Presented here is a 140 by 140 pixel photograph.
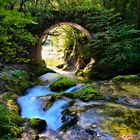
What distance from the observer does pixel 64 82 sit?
14.4m

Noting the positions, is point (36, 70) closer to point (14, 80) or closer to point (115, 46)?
point (14, 80)

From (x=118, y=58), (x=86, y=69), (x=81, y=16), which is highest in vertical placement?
(x=81, y=16)

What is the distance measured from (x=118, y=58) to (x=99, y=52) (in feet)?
11.1

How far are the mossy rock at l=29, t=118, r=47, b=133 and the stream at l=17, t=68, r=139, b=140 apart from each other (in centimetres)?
15

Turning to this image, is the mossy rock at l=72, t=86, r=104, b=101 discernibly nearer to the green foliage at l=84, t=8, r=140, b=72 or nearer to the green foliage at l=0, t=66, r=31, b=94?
the green foliage at l=0, t=66, r=31, b=94

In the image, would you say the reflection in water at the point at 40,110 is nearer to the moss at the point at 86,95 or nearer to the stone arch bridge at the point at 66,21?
the moss at the point at 86,95

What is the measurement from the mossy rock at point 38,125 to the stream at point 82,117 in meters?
0.15

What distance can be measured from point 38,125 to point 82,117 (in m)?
1.27

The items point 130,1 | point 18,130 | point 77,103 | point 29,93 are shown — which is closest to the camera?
point 18,130

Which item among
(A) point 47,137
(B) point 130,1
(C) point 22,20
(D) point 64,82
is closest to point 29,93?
(D) point 64,82

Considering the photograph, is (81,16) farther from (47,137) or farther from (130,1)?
(47,137)

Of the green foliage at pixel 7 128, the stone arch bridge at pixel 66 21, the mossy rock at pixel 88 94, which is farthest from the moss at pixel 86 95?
the stone arch bridge at pixel 66 21

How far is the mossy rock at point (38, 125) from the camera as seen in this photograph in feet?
28.9

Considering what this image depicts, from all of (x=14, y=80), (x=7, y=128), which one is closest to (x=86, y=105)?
(x=7, y=128)
